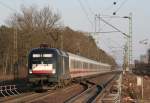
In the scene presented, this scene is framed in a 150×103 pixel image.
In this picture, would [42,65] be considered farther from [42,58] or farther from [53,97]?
[53,97]

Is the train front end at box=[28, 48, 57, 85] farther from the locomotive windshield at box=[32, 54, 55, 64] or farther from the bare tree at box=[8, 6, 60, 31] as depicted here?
the bare tree at box=[8, 6, 60, 31]

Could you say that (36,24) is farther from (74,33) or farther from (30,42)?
(74,33)

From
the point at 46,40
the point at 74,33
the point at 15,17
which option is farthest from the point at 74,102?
the point at 74,33

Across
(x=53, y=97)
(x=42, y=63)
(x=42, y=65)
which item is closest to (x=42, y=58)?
(x=42, y=63)

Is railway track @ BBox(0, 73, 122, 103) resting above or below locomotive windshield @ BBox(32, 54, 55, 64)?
below

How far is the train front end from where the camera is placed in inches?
1228

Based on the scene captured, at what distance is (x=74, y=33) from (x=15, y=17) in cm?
2686

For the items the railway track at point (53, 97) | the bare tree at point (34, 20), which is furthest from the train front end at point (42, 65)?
the bare tree at point (34, 20)

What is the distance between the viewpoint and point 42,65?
3155 cm

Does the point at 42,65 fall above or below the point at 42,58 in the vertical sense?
below

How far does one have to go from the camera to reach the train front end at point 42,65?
31.2 metres

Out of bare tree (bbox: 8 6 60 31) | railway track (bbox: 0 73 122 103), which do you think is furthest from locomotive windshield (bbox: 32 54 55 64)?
bare tree (bbox: 8 6 60 31)

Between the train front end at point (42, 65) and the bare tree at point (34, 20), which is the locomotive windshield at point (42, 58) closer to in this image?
the train front end at point (42, 65)

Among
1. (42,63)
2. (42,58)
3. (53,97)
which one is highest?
(42,58)
